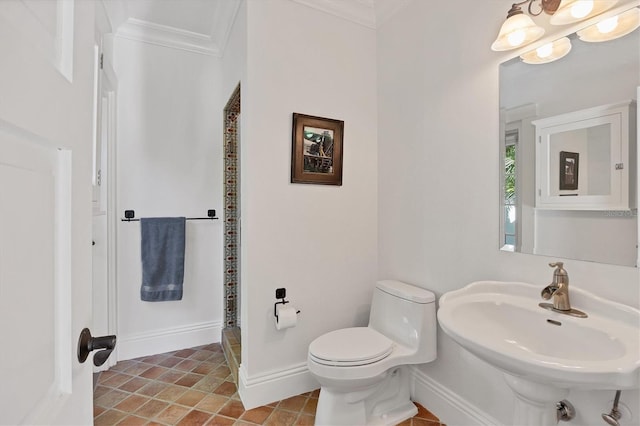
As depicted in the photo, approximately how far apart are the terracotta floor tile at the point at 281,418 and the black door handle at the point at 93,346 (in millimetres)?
1418

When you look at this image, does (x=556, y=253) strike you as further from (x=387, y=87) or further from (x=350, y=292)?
(x=387, y=87)

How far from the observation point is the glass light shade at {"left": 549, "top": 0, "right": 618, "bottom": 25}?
114 centimetres

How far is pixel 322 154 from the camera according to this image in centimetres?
209

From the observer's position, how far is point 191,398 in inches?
76.8

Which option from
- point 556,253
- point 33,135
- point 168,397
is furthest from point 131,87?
point 556,253

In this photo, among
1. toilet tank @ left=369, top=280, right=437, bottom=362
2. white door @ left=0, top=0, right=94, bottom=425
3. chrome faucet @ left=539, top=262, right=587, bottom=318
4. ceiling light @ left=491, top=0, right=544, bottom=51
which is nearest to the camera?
white door @ left=0, top=0, right=94, bottom=425

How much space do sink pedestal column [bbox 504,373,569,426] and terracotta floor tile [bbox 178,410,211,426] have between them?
1.53m

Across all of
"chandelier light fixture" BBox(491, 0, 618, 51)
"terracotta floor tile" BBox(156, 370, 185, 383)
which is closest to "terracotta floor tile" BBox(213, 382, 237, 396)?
"terracotta floor tile" BBox(156, 370, 185, 383)

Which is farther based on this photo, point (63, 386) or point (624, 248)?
point (624, 248)

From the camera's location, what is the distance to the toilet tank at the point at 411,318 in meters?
1.71

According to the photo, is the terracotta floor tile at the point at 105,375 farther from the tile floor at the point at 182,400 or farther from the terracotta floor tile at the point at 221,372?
the terracotta floor tile at the point at 221,372

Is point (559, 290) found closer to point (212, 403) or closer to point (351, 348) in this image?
point (351, 348)

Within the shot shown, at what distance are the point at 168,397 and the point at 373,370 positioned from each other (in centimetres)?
132

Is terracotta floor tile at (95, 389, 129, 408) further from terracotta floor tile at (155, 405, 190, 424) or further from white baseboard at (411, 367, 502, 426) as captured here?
white baseboard at (411, 367, 502, 426)
